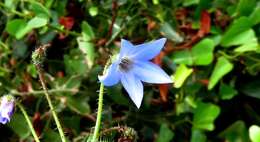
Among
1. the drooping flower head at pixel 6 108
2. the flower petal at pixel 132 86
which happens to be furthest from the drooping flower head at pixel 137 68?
the drooping flower head at pixel 6 108

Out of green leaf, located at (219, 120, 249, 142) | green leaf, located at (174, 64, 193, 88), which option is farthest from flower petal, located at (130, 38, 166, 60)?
green leaf, located at (219, 120, 249, 142)

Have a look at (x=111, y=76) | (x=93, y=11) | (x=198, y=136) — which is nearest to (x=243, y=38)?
(x=198, y=136)

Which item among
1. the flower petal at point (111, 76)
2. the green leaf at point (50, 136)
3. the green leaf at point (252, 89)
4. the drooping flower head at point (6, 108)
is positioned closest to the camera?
the flower petal at point (111, 76)

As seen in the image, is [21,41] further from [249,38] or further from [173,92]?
[249,38]

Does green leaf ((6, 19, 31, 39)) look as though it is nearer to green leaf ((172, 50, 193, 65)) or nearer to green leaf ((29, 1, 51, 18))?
green leaf ((29, 1, 51, 18))

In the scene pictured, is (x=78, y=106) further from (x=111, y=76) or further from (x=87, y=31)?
(x=111, y=76)

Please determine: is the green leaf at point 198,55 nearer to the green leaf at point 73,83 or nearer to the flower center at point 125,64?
the green leaf at point 73,83
